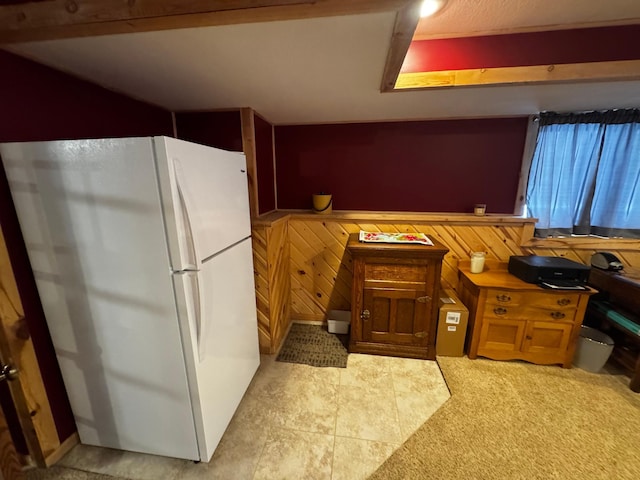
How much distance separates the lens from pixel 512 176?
245 cm

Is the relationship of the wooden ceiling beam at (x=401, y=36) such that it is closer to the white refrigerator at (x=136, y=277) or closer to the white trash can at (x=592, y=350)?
the white refrigerator at (x=136, y=277)

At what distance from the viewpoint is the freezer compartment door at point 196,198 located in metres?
1.05

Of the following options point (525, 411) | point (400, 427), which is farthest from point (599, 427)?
point (400, 427)

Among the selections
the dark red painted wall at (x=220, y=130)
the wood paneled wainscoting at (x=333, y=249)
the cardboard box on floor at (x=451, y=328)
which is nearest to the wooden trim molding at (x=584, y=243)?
the wood paneled wainscoting at (x=333, y=249)

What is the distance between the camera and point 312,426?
62.9 inches

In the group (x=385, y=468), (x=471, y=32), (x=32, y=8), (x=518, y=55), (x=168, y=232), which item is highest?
(x=471, y=32)

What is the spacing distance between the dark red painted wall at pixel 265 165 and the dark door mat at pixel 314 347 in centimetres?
125

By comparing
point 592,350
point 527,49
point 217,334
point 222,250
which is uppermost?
point 527,49

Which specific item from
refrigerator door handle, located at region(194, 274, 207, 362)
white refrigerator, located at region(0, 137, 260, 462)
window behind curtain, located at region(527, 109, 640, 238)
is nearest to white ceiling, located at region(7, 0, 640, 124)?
window behind curtain, located at region(527, 109, 640, 238)

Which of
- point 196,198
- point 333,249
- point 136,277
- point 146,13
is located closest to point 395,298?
point 333,249

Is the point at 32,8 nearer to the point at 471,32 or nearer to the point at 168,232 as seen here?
the point at 168,232

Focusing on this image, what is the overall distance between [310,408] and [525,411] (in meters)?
1.40

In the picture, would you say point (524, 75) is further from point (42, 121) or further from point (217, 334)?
point (42, 121)

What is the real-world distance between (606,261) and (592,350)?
0.74 metres
